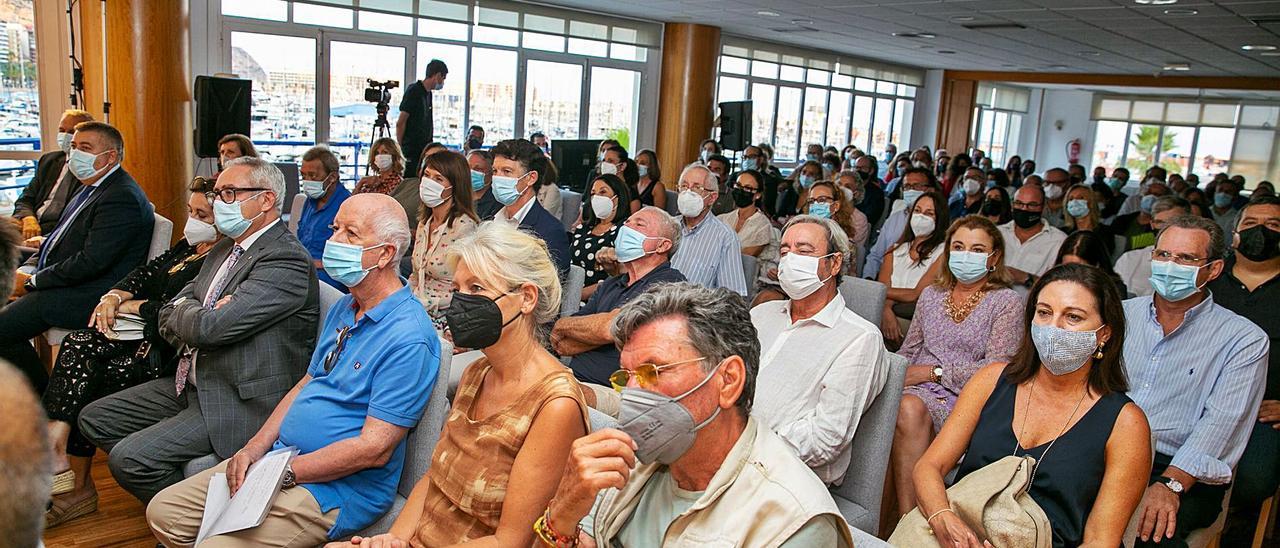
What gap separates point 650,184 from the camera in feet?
25.7

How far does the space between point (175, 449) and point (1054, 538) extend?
260 centimetres

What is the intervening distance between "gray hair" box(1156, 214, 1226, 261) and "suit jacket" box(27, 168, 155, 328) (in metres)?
4.34

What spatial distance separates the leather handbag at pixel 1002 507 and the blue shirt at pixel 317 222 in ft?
12.9

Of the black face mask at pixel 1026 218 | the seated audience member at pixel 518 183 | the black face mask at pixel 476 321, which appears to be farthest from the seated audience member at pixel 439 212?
the black face mask at pixel 1026 218

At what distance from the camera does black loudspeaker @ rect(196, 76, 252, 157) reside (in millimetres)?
7375

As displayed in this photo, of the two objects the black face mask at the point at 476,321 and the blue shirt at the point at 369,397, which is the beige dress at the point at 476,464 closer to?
the black face mask at the point at 476,321

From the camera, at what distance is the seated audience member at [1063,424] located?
221 cm

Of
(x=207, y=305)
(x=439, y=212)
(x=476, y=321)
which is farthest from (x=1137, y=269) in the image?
(x=207, y=305)

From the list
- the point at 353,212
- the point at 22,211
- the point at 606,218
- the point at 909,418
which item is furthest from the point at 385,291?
the point at 22,211

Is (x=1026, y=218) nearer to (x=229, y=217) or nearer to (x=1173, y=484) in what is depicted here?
(x=1173, y=484)

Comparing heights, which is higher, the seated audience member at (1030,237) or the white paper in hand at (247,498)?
the seated audience member at (1030,237)

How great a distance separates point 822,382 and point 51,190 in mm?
5732

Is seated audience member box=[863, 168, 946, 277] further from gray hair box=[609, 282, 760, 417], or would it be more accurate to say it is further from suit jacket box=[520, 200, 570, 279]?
gray hair box=[609, 282, 760, 417]

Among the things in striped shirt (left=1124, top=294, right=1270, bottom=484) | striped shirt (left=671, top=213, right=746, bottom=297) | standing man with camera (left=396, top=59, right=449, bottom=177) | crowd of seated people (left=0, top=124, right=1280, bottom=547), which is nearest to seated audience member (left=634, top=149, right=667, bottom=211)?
standing man with camera (left=396, top=59, right=449, bottom=177)
